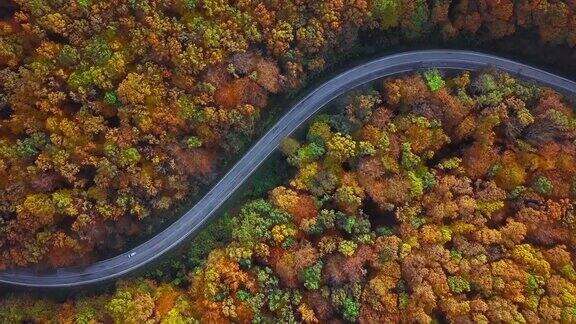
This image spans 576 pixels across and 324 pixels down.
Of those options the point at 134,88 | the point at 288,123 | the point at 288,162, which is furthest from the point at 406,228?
the point at 134,88

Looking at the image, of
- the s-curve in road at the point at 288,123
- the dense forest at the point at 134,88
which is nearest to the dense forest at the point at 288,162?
the dense forest at the point at 134,88

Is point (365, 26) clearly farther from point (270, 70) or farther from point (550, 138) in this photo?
point (550, 138)

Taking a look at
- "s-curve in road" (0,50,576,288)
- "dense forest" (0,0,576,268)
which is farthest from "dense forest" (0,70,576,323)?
"dense forest" (0,0,576,268)

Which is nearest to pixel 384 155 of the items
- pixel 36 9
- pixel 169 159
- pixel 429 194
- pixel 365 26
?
pixel 429 194

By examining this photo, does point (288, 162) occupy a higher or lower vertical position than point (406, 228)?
lower

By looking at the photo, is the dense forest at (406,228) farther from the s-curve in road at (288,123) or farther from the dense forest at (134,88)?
the dense forest at (134,88)

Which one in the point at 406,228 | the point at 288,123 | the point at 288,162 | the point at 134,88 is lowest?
the point at 134,88

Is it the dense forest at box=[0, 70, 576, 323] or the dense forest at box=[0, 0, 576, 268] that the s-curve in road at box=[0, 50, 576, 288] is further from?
the dense forest at box=[0, 70, 576, 323]

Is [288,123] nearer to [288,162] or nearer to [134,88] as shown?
[288,162]
